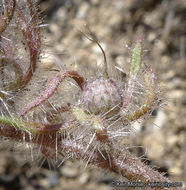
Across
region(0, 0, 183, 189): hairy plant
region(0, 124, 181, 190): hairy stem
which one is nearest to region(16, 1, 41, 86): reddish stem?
region(0, 0, 183, 189): hairy plant

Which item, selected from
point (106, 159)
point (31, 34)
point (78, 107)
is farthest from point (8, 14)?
point (106, 159)

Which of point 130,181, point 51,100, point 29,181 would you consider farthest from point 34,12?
point 29,181

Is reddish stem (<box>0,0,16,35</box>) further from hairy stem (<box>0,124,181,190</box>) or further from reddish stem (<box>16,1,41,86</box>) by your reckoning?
hairy stem (<box>0,124,181,190</box>)

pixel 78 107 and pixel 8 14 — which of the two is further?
pixel 78 107

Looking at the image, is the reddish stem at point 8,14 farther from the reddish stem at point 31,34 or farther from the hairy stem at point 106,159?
the hairy stem at point 106,159

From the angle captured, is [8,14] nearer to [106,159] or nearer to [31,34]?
[31,34]

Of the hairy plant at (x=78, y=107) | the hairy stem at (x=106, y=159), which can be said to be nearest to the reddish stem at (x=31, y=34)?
the hairy plant at (x=78, y=107)

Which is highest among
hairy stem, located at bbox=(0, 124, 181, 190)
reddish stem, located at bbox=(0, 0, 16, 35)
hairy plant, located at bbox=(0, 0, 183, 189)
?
reddish stem, located at bbox=(0, 0, 16, 35)

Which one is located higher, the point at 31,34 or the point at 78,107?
the point at 31,34

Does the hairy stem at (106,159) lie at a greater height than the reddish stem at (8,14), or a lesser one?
lesser
